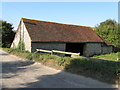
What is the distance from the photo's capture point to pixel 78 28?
81.1 ft

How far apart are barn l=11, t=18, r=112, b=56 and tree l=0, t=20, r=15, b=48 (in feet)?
16.3

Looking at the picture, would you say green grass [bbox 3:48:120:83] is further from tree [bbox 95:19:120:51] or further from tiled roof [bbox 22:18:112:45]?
tree [bbox 95:19:120:51]

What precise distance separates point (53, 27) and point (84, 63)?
13.5 m

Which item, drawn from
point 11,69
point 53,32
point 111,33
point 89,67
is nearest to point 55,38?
point 53,32

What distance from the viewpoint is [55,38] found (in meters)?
18.4

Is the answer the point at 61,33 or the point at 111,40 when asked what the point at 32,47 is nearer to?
the point at 61,33

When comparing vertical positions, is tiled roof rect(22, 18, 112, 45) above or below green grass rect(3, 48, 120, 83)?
above

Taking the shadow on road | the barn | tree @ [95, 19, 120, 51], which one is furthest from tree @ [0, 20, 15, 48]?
tree @ [95, 19, 120, 51]

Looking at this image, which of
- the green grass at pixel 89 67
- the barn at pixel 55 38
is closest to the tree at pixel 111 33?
the barn at pixel 55 38

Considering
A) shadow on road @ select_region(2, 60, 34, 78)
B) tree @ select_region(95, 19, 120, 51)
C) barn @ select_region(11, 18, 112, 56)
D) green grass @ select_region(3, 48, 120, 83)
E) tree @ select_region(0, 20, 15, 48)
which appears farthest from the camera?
tree @ select_region(95, 19, 120, 51)

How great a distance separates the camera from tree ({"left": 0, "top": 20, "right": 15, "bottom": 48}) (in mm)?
24953

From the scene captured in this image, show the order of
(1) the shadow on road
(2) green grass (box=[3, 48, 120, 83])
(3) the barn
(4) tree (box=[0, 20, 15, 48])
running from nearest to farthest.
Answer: (2) green grass (box=[3, 48, 120, 83]) → (1) the shadow on road → (3) the barn → (4) tree (box=[0, 20, 15, 48])

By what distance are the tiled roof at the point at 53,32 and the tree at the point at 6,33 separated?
8309 mm

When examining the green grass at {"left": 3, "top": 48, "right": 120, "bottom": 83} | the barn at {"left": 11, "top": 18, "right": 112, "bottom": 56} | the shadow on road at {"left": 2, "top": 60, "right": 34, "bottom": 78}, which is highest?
the barn at {"left": 11, "top": 18, "right": 112, "bottom": 56}
